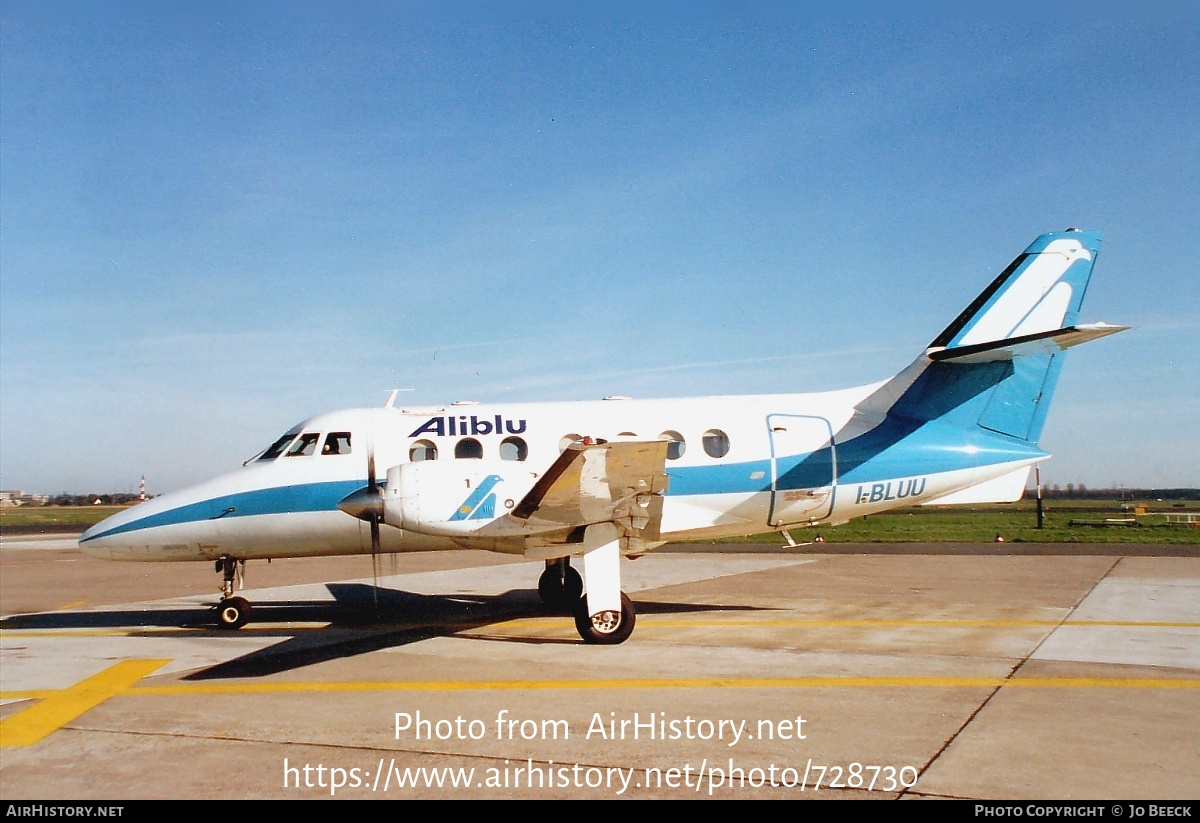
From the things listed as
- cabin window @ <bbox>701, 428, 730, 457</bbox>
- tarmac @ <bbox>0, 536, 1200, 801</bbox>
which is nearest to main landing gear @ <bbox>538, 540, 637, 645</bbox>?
tarmac @ <bbox>0, 536, 1200, 801</bbox>

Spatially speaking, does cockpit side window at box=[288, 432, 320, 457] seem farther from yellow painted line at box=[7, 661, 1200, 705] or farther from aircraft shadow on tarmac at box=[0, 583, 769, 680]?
yellow painted line at box=[7, 661, 1200, 705]

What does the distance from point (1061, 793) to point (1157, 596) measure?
35.9ft

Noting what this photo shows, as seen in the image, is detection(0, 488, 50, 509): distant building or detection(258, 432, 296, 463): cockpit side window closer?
detection(258, 432, 296, 463): cockpit side window

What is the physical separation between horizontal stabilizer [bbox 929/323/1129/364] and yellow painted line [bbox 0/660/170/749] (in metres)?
11.3

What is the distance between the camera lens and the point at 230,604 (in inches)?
480

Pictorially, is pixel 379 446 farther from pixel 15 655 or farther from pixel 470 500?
pixel 15 655

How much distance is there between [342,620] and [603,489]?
5.73m

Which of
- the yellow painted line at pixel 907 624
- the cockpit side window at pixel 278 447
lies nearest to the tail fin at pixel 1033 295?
the yellow painted line at pixel 907 624

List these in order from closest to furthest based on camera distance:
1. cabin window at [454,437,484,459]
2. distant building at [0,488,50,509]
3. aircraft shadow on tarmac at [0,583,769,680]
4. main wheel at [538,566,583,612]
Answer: aircraft shadow on tarmac at [0,583,769,680], cabin window at [454,437,484,459], main wheel at [538,566,583,612], distant building at [0,488,50,509]

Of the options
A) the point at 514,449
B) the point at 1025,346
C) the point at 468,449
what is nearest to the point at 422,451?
the point at 468,449

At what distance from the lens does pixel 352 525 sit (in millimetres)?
11875

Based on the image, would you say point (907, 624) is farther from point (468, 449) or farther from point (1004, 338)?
point (468, 449)

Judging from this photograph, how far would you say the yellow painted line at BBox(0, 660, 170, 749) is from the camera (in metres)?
6.70

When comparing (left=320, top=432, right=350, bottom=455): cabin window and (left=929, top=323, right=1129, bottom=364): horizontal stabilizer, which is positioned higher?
(left=929, top=323, right=1129, bottom=364): horizontal stabilizer
